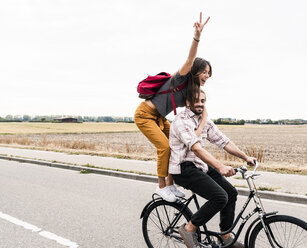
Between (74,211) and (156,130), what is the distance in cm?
269

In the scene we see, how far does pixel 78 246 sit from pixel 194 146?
2.12 meters

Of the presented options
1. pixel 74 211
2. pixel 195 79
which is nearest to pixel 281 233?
pixel 195 79

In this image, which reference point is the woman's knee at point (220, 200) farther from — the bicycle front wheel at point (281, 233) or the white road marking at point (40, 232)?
the white road marking at point (40, 232)

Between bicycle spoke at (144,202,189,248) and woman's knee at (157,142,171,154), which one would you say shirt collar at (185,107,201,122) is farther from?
bicycle spoke at (144,202,189,248)

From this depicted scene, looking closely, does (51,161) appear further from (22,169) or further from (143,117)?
→ (143,117)

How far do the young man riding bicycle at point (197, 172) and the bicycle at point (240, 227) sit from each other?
0.13 m

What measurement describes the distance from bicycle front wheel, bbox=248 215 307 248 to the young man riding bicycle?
0.27 metres

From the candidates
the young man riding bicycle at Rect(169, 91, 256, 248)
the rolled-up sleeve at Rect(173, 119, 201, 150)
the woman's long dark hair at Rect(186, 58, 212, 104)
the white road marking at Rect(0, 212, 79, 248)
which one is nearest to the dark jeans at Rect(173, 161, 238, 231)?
the young man riding bicycle at Rect(169, 91, 256, 248)

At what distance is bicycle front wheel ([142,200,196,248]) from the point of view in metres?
3.22

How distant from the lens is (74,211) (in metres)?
5.32

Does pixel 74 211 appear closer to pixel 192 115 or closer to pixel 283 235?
pixel 192 115

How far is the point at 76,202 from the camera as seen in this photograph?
19.4 feet

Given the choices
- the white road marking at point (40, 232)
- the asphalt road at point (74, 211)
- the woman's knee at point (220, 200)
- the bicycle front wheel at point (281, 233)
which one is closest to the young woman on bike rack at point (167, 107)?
the woman's knee at point (220, 200)

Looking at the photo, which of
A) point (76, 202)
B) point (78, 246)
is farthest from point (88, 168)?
point (78, 246)
